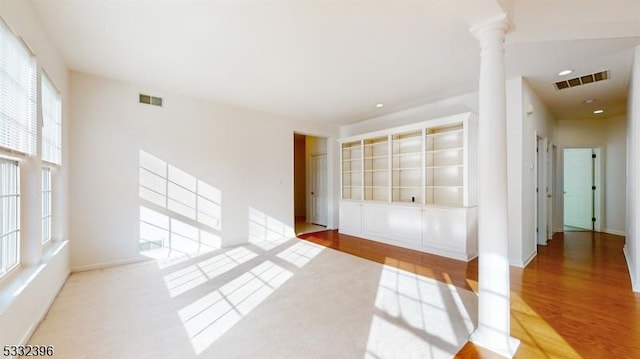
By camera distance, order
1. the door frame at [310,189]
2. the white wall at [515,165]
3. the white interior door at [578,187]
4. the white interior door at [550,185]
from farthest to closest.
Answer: the door frame at [310,189] → the white interior door at [578,187] → the white interior door at [550,185] → the white wall at [515,165]

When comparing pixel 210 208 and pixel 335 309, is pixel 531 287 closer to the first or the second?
pixel 335 309

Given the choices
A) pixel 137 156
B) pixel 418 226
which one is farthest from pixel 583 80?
pixel 137 156

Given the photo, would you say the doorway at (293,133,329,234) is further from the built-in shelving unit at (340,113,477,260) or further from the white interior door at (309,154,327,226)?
the built-in shelving unit at (340,113,477,260)

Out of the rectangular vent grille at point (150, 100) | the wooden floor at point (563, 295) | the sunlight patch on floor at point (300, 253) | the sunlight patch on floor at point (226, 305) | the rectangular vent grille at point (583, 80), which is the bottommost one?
the wooden floor at point (563, 295)

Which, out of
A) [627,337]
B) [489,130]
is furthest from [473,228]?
[489,130]

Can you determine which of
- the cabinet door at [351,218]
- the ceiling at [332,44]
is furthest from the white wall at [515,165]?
the cabinet door at [351,218]

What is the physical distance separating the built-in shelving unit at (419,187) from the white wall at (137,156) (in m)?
1.93

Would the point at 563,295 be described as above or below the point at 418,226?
below

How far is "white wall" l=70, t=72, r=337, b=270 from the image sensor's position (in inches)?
142

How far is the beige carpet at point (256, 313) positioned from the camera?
199 centimetres

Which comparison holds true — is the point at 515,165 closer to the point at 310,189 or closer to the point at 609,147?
the point at 609,147

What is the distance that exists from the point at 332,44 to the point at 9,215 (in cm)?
322

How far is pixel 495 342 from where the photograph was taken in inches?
77.9

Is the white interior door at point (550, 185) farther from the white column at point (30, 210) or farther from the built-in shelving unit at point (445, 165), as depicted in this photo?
the white column at point (30, 210)
